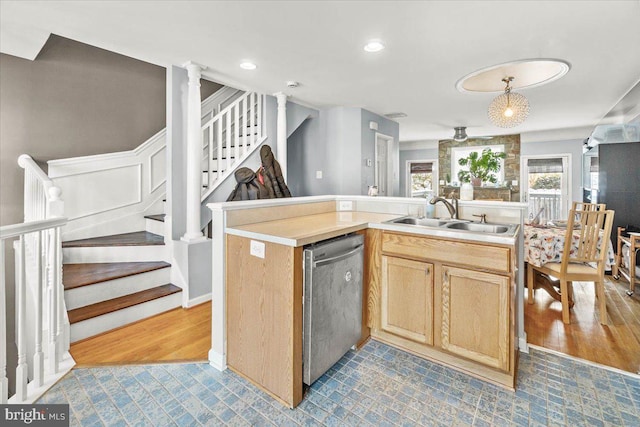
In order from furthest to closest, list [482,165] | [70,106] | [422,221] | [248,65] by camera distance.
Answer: [482,165] → [70,106] → [248,65] → [422,221]

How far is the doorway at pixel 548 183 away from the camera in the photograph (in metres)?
6.88

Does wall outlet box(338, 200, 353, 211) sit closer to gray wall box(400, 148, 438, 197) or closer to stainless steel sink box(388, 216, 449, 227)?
stainless steel sink box(388, 216, 449, 227)

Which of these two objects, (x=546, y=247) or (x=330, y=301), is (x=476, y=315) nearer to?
(x=330, y=301)

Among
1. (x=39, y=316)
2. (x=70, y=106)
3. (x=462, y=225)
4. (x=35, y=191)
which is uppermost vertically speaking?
(x=70, y=106)

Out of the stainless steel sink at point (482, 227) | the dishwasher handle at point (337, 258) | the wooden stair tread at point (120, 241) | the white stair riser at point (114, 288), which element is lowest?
Answer: the white stair riser at point (114, 288)

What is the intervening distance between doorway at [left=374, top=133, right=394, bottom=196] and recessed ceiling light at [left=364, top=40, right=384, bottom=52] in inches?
103

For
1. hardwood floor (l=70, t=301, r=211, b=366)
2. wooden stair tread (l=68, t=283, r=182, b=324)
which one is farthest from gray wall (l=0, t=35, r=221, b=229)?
hardwood floor (l=70, t=301, r=211, b=366)

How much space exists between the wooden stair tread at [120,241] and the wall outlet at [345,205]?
188 centimetres

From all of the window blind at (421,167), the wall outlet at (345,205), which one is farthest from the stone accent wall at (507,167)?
the wall outlet at (345,205)

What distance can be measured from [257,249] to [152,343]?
4.16 feet

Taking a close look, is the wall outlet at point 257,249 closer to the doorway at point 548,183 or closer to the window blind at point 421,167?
the doorway at point 548,183

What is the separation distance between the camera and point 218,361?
6.61ft

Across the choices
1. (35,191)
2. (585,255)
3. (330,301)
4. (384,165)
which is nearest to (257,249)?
(330,301)

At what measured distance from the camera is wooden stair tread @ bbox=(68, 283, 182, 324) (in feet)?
7.90
